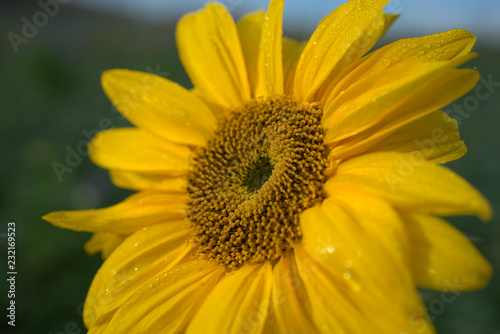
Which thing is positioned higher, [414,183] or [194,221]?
[414,183]

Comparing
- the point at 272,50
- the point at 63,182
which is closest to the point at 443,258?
the point at 272,50

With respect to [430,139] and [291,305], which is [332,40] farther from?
[291,305]

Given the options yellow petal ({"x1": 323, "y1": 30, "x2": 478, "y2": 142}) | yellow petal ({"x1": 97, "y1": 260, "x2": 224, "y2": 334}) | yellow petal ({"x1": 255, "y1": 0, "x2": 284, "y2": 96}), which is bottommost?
yellow petal ({"x1": 97, "y1": 260, "x2": 224, "y2": 334})

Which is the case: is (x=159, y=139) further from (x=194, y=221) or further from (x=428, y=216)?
(x=428, y=216)

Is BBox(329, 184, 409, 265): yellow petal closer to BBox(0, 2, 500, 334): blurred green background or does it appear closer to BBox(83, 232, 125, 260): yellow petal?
BBox(0, 2, 500, 334): blurred green background

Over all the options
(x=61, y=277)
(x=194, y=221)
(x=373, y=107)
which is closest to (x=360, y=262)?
(x=373, y=107)

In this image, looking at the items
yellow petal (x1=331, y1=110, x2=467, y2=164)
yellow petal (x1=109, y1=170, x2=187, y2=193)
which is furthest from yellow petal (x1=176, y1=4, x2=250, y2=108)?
yellow petal (x1=331, y1=110, x2=467, y2=164)
